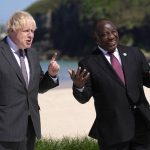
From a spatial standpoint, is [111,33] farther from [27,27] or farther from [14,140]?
[14,140]

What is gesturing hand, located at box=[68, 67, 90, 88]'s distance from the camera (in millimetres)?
5363

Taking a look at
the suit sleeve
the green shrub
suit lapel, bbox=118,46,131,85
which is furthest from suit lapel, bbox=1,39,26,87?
the green shrub

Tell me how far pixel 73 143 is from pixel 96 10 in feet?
326

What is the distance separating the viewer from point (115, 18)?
104625mm

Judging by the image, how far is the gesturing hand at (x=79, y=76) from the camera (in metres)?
5.36

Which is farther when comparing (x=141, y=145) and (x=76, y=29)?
(x=76, y=29)

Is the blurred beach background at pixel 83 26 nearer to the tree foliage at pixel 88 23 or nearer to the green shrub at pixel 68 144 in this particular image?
the tree foliage at pixel 88 23

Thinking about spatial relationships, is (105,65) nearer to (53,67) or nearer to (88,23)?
(53,67)

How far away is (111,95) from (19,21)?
3.34 feet

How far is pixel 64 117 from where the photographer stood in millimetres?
13070

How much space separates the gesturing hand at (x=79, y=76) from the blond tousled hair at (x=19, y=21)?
518 millimetres

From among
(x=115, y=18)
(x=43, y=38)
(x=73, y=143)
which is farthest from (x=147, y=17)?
(x=73, y=143)

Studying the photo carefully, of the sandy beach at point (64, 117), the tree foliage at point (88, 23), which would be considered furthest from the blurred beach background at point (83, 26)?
the sandy beach at point (64, 117)

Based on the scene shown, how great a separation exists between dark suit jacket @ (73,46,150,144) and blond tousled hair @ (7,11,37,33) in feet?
2.18
